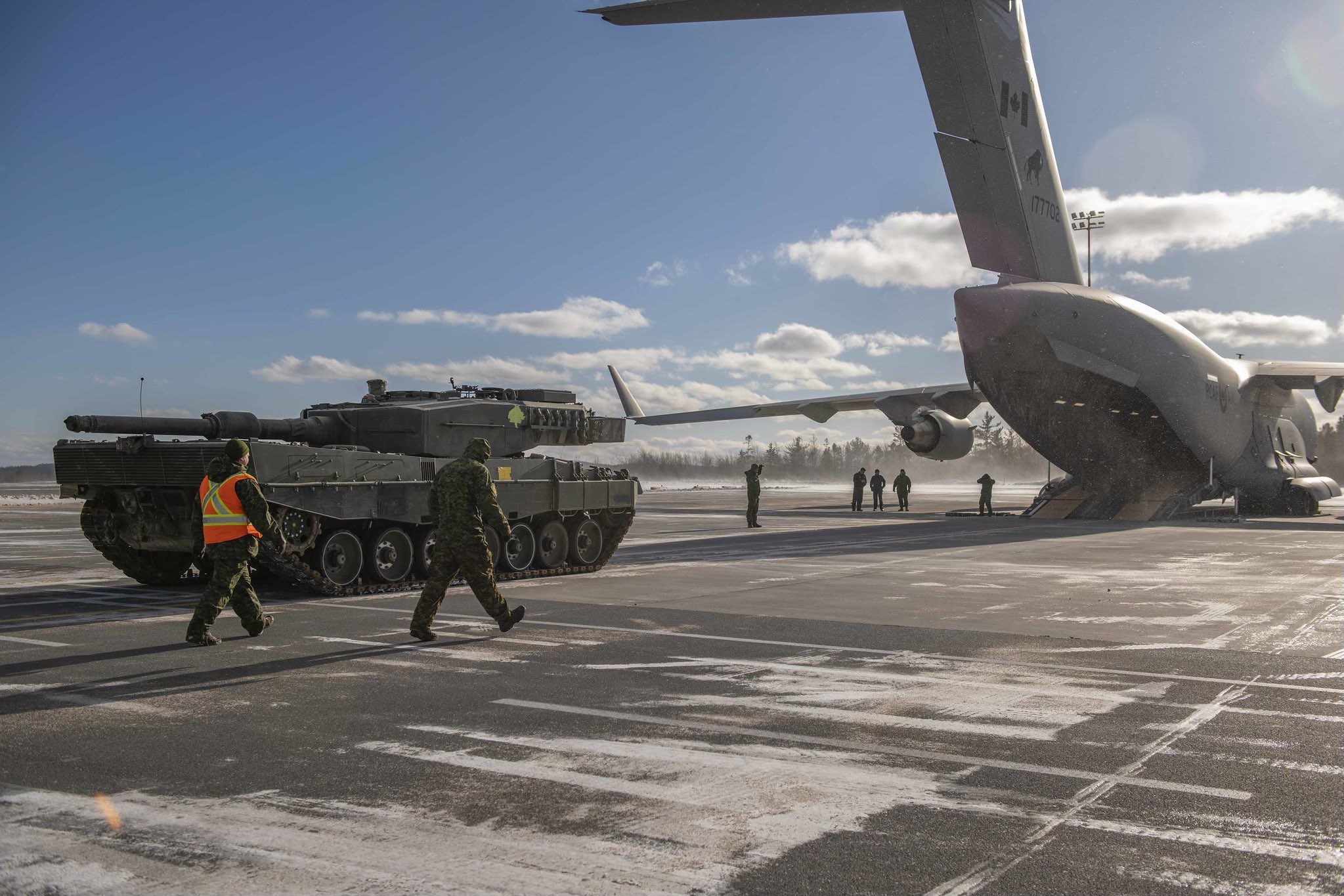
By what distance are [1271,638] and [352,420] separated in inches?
426

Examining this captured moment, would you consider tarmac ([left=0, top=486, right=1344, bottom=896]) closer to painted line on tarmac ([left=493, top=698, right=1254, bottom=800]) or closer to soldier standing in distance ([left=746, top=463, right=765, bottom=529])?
painted line on tarmac ([left=493, top=698, right=1254, bottom=800])

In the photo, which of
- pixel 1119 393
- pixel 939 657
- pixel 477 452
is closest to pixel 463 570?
pixel 477 452

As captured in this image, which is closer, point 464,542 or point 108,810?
point 108,810

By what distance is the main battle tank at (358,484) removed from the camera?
11805mm

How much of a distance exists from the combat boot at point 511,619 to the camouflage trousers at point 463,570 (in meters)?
0.13

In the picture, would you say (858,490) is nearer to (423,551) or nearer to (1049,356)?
(1049,356)

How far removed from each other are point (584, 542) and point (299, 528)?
468cm

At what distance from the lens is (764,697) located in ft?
21.4

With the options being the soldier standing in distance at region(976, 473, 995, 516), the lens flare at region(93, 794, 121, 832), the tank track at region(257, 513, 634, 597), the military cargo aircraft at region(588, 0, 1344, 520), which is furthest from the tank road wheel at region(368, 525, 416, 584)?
the soldier standing in distance at region(976, 473, 995, 516)

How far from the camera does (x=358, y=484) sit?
12336mm

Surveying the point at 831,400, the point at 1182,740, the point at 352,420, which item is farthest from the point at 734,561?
the point at 831,400

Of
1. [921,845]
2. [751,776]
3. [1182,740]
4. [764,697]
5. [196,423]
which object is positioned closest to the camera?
[921,845]

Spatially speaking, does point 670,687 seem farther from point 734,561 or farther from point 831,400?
point 831,400

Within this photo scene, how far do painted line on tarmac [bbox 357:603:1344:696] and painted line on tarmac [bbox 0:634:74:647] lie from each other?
3182 mm
